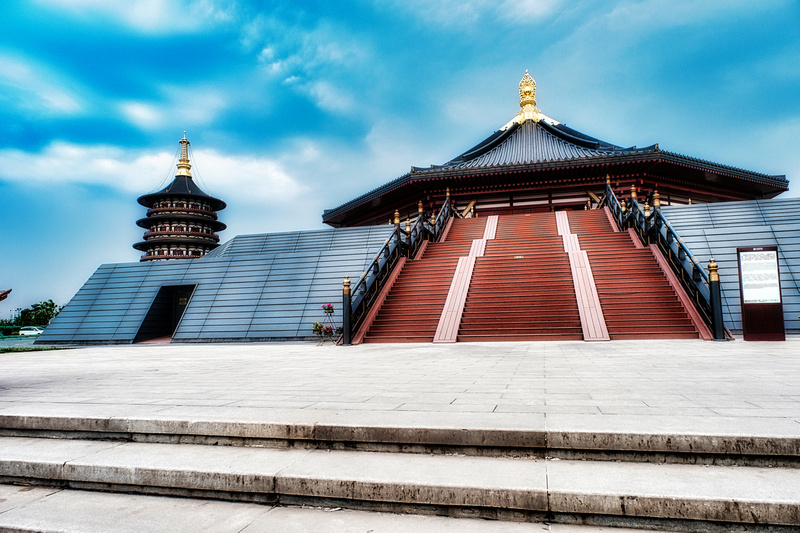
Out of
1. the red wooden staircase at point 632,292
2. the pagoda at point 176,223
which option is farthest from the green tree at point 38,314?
the red wooden staircase at point 632,292

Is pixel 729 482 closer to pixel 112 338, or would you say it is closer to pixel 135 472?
pixel 135 472

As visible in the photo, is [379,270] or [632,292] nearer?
[632,292]

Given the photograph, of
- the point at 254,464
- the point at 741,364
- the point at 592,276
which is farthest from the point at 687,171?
the point at 254,464

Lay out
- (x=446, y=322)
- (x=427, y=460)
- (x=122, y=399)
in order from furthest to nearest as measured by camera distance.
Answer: (x=446, y=322)
(x=122, y=399)
(x=427, y=460)

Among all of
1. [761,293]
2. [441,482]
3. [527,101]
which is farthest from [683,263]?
[527,101]

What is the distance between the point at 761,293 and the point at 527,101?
24697 millimetres

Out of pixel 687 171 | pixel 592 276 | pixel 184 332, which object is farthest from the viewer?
pixel 687 171

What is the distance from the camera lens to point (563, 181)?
22.4 m

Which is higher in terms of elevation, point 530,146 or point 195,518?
point 530,146

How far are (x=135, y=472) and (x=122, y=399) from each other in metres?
1.81

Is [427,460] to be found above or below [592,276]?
below

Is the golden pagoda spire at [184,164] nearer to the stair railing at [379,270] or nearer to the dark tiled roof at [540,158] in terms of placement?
the dark tiled roof at [540,158]

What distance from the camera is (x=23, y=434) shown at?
371cm

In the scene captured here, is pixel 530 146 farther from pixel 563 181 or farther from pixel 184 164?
pixel 184 164
